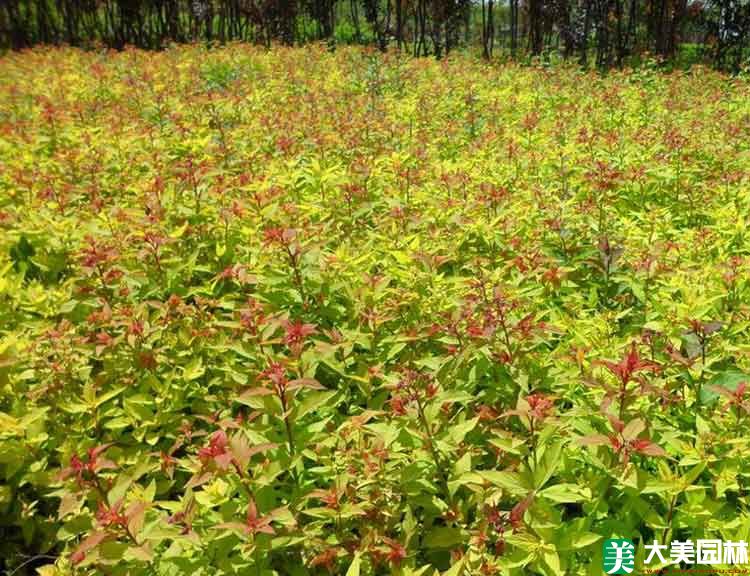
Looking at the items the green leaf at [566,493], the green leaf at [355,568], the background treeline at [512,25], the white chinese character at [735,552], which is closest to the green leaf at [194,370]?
the green leaf at [355,568]

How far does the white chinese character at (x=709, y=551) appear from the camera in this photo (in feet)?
5.79

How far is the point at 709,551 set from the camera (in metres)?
1.79

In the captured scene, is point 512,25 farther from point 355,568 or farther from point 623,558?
point 355,568

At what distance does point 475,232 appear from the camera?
336 centimetres

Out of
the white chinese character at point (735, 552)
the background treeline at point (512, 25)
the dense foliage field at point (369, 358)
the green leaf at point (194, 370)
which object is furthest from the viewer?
the background treeline at point (512, 25)

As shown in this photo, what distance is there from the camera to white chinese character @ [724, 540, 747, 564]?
1.73 metres

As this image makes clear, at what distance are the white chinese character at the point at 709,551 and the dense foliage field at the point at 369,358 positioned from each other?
0.19ft

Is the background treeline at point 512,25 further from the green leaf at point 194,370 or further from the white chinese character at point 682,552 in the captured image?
the white chinese character at point 682,552

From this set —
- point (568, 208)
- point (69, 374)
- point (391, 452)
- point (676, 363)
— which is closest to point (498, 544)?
point (391, 452)

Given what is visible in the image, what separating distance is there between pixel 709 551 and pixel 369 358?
4.62ft

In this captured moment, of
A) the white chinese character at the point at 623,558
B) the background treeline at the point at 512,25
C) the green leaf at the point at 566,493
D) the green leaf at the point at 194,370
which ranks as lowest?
the white chinese character at the point at 623,558

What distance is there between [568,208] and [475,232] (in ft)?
2.26

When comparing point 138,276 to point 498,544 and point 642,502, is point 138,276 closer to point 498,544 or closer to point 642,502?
point 498,544

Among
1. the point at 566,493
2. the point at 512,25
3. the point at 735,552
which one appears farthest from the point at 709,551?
the point at 512,25
